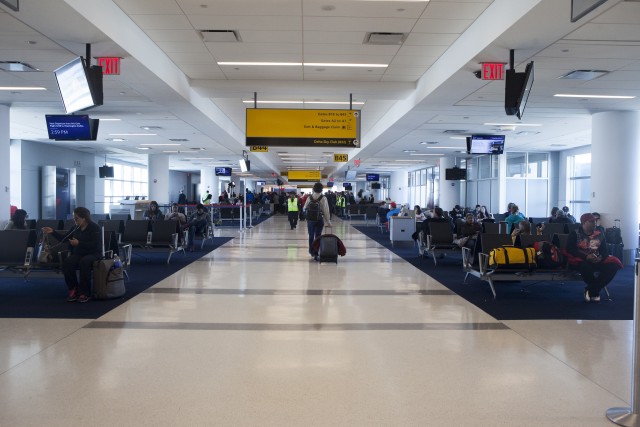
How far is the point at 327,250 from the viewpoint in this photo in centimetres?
1276

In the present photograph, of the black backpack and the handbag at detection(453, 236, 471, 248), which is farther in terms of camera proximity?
the black backpack

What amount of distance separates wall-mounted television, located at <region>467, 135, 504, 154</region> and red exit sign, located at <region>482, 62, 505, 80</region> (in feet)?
30.9

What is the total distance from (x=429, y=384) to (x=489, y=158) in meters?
24.9

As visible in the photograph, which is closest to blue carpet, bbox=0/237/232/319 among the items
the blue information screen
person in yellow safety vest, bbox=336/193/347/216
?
the blue information screen

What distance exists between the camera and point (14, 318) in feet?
22.3

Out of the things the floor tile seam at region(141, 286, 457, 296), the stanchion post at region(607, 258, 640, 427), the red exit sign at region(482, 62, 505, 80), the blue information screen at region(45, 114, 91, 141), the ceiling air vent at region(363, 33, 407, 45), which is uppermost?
the ceiling air vent at region(363, 33, 407, 45)

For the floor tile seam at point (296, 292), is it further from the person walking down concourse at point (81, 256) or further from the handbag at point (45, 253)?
the handbag at point (45, 253)

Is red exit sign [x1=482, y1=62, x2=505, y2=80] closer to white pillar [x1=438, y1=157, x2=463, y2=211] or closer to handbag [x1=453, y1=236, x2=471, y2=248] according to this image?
handbag [x1=453, y1=236, x2=471, y2=248]

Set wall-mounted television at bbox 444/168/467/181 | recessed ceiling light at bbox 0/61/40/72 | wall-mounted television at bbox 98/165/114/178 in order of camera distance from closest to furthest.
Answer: recessed ceiling light at bbox 0/61/40/72
wall-mounted television at bbox 444/168/467/181
wall-mounted television at bbox 98/165/114/178

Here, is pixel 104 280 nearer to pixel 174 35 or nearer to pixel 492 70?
pixel 174 35

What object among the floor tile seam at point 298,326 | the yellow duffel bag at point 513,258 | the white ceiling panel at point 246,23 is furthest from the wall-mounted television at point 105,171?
the yellow duffel bag at point 513,258

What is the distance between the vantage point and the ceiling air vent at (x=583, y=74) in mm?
9578

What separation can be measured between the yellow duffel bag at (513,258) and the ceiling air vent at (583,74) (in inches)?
136

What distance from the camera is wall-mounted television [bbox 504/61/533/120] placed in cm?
809
